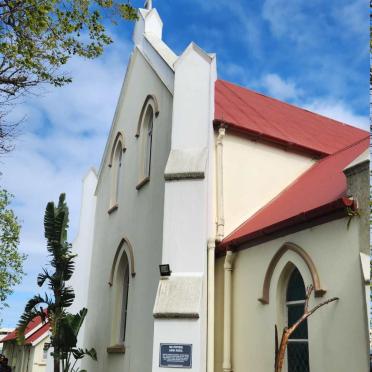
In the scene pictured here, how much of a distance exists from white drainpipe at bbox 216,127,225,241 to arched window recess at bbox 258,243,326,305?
1.78 metres

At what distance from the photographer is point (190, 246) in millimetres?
9344

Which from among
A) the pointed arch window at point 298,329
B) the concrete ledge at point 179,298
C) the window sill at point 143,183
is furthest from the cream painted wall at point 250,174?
the pointed arch window at point 298,329

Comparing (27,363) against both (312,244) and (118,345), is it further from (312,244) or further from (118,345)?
(312,244)

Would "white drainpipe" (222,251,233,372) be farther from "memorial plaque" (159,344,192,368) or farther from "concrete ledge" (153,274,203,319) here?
"memorial plaque" (159,344,192,368)

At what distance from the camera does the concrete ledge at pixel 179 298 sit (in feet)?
28.4

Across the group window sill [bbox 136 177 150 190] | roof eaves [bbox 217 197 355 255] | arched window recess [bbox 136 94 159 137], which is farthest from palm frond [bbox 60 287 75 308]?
roof eaves [bbox 217 197 355 255]

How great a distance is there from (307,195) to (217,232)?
2097 mm

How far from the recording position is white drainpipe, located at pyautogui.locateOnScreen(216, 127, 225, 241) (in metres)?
10.9

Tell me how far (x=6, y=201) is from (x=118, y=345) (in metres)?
16.8

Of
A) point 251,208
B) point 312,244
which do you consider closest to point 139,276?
point 251,208

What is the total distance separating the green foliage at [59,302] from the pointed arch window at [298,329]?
6.97m

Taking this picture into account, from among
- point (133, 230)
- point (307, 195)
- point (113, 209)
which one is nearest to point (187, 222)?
point (307, 195)

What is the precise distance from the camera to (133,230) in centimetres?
1269

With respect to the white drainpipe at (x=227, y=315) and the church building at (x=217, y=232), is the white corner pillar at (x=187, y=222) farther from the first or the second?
the white drainpipe at (x=227, y=315)
